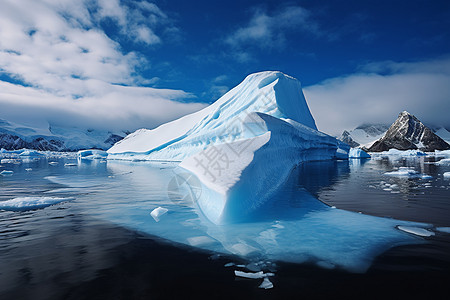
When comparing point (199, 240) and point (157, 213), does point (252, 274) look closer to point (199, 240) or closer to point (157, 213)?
point (199, 240)

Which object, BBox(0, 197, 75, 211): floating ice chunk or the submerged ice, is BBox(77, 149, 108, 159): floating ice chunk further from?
the submerged ice

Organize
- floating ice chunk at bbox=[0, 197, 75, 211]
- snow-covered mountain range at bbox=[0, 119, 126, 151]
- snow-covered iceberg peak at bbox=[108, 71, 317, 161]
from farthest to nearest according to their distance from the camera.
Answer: snow-covered mountain range at bbox=[0, 119, 126, 151] → snow-covered iceberg peak at bbox=[108, 71, 317, 161] → floating ice chunk at bbox=[0, 197, 75, 211]

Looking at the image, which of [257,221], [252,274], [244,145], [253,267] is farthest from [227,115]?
[252,274]

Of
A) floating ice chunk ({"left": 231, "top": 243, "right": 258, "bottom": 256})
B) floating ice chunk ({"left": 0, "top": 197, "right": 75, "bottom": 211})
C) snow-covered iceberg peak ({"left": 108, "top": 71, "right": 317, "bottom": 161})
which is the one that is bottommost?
floating ice chunk ({"left": 231, "top": 243, "right": 258, "bottom": 256})

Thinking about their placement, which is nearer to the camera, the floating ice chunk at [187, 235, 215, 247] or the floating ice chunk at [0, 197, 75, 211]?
the floating ice chunk at [187, 235, 215, 247]

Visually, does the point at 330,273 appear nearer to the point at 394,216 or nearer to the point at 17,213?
the point at 394,216

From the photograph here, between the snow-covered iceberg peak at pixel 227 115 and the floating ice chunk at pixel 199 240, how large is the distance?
15.3 metres

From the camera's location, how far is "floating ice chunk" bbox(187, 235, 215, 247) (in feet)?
11.4

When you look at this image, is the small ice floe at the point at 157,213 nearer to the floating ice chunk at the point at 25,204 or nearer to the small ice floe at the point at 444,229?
the floating ice chunk at the point at 25,204

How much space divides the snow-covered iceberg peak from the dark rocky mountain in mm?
149642

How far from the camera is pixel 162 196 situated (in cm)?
726

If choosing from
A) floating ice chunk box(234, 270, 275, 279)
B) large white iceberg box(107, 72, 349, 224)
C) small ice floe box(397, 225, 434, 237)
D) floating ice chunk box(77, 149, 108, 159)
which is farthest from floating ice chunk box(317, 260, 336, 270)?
floating ice chunk box(77, 149, 108, 159)

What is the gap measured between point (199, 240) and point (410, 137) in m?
212

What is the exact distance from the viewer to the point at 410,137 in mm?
169500
